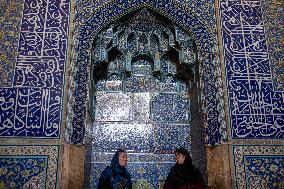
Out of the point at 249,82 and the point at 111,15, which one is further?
the point at 111,15

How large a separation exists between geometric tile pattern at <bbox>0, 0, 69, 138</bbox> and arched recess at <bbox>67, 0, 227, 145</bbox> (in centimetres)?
25

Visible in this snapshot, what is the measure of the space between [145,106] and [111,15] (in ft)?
6.06

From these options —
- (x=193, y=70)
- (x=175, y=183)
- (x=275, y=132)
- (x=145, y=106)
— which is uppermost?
(x=193, y=70)

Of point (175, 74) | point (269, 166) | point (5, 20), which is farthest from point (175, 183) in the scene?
point (5, 20)

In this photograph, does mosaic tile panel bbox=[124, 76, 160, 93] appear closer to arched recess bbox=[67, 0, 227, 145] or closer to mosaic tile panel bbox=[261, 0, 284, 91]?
arched recess bbox=[67, 0, 227, 145]

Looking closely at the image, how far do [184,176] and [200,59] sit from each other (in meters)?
1.94

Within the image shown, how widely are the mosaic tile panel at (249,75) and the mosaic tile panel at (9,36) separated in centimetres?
330

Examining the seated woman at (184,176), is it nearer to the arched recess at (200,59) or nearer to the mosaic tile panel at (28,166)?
the arched recess at (200,59)

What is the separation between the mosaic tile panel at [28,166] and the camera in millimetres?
4383

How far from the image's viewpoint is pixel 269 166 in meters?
4.62

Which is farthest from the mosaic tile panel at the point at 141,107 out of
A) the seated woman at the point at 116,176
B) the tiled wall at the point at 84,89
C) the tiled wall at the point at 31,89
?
the tiled wall at the point at 31,89

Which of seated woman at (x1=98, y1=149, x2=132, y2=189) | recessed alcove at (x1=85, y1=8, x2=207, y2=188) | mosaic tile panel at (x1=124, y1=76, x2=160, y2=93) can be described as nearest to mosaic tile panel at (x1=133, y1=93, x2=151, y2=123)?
recessed alcove at (x1=85, y1=8, x2=207, y2=188)

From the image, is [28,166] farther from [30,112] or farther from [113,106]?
[113,106]

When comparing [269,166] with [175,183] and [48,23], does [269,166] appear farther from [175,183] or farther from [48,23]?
[48,23]
